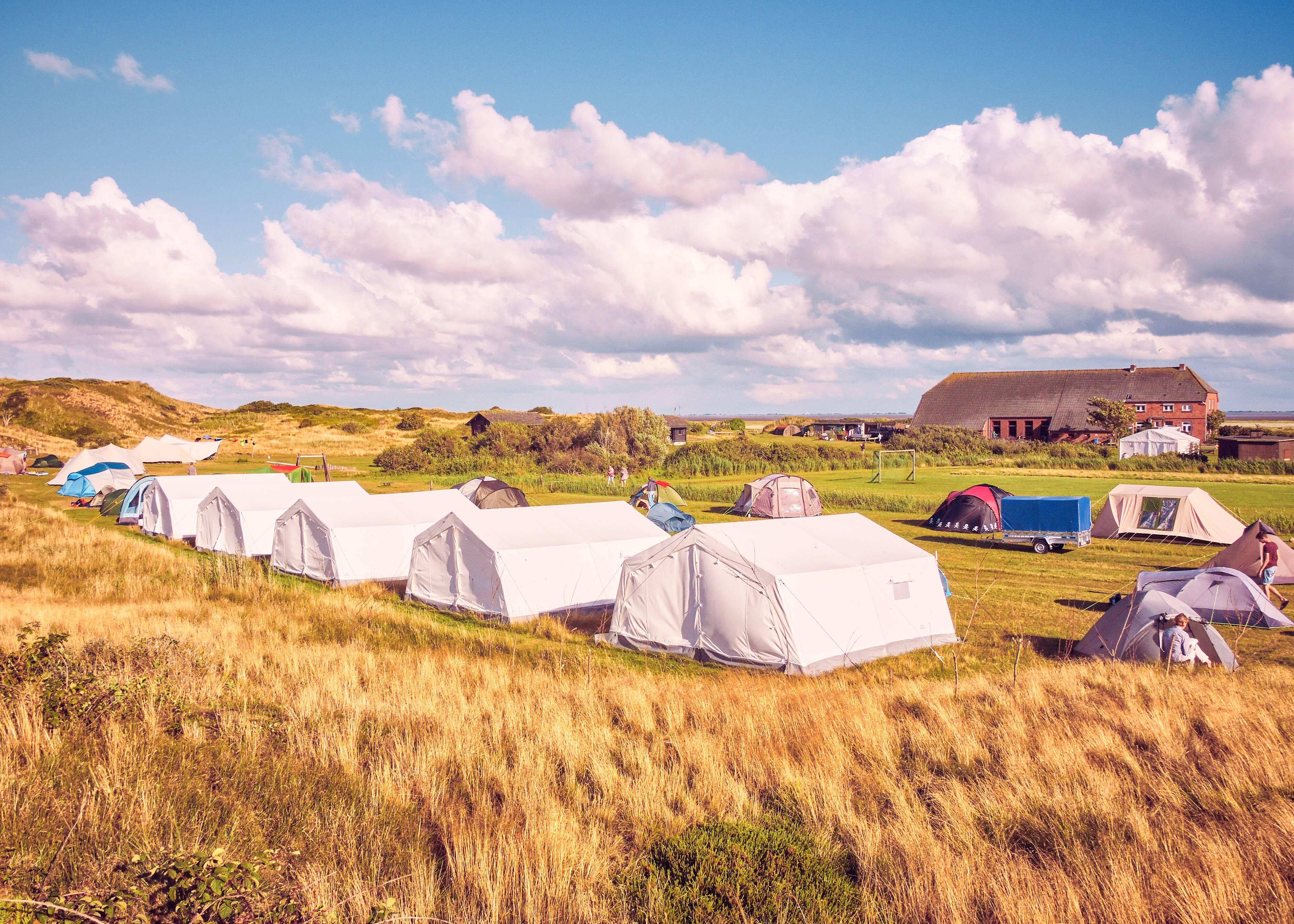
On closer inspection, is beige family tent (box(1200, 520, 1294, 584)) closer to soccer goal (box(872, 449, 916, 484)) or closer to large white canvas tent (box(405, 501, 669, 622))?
large white canvas tent (box(405, 501, 669, 622))

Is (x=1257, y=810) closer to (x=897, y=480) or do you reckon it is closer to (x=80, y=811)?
(x=80, y=811)

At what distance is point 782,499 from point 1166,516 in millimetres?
14374

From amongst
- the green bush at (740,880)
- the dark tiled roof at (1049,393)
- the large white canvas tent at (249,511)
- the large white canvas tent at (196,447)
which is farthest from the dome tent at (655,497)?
the dark tiled roof at (1049,393)

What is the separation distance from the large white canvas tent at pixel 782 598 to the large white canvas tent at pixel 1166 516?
17424mm

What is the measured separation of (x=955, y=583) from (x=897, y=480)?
3036cm

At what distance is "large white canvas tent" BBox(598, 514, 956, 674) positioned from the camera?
1333 centimetres

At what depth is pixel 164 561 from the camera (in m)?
22.7

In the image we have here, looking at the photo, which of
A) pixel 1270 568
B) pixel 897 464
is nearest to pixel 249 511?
pixel 1270 568

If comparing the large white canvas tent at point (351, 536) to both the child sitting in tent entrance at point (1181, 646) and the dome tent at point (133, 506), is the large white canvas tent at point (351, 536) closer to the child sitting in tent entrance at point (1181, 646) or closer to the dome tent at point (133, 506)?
the dome tent at point (133, 506)

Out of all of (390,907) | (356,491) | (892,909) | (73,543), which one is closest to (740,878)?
(892,909)

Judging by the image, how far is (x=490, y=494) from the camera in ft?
109

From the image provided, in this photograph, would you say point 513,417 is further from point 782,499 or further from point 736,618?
point 736,618

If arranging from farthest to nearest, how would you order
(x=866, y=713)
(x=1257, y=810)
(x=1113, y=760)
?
(x=866, y=713), (x=1113, y=760), (x=1257, y=810)

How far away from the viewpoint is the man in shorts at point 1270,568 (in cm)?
1836
